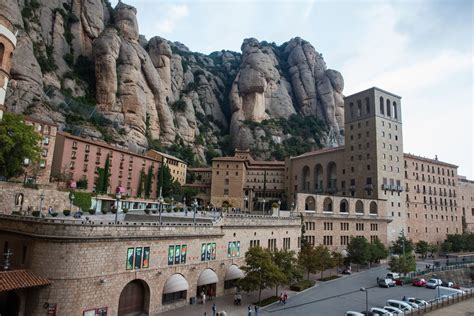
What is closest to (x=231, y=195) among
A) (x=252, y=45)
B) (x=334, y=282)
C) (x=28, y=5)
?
(x=334, y=282)

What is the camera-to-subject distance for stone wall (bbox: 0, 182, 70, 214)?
37.4 meters

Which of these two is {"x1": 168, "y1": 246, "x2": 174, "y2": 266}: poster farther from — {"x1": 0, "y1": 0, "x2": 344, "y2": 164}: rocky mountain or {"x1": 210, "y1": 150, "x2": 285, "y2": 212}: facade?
{"x1": 0, "y1": 0, "x2": 344, "y2": 164}: rocky mountain

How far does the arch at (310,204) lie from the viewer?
58675 millimetres

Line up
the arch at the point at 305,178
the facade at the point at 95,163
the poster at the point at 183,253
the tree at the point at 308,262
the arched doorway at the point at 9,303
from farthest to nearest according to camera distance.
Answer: the arch at the point at 305,178, the facade at the point at 95,163, the tree at the point at 308,262, the poster at the point at 183,253, the arched doorway at the point at 9,303

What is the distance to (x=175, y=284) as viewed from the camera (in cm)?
2847

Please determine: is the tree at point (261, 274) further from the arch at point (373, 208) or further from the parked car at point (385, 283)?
the arch at point (373, 208)

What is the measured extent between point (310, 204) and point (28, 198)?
46.6 meters

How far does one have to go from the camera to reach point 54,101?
75.4 meters

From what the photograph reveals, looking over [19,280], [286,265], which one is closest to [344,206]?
[286,265]

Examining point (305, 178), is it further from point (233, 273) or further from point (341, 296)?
point (233, 273)

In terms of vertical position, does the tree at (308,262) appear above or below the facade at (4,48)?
below

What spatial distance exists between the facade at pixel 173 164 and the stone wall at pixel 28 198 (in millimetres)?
33701

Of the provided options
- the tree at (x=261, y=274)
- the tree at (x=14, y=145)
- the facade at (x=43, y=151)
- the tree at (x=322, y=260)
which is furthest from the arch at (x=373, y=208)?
→ the facade at (x=43, y=151)

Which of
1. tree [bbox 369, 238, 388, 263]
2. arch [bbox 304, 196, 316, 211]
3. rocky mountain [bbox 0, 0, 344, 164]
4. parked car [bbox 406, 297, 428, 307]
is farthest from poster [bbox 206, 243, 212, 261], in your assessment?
rocky mountain [bbox 0, 0, 344, 164]
